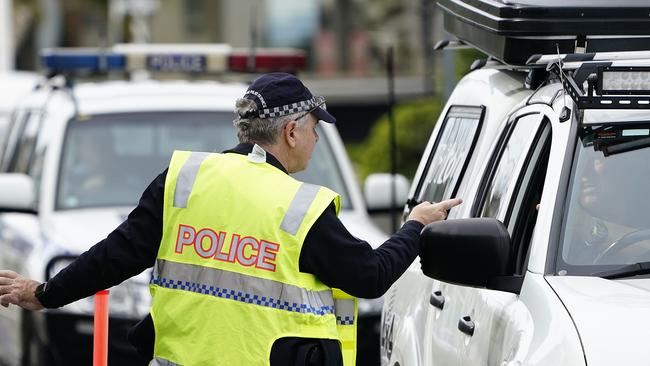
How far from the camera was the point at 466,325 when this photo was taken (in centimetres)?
492

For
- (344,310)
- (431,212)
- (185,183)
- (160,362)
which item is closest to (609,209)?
(431,212)

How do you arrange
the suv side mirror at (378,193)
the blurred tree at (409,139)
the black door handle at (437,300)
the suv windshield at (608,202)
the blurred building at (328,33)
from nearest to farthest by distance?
the suv windshield at (608,202), the black door handle at (437,300), the suv side mirror at (378,193), the blurred tree at (409,139), the blurred building at (328,33)

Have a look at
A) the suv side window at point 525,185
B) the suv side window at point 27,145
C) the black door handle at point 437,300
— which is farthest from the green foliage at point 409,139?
the suv side window at point 525,185

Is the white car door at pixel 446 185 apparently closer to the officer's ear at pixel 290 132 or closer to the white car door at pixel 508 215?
the white car door at pixel 508 215

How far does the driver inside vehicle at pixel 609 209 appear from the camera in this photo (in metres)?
4.55

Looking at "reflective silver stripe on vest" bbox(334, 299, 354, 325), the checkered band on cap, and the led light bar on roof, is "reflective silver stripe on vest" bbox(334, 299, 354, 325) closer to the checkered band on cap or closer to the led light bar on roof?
the checkered band on cap

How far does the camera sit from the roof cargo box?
5.19m

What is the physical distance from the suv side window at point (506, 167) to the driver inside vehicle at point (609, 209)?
1.22 ft

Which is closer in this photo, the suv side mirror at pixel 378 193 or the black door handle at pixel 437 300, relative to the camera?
the black door handle at pixel 437 300

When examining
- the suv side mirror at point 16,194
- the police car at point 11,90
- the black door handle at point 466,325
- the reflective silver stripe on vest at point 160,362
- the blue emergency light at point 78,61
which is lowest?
the police car at point 11,90

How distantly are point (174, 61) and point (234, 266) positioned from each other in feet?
22.6

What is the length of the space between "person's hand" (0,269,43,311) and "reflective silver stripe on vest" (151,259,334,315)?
620 mm

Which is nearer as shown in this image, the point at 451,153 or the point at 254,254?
the point at 254,254

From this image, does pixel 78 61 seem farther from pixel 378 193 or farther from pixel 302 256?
pixel 302 256
